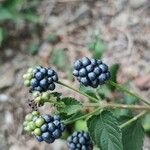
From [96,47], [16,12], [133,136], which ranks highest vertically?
[133,136]

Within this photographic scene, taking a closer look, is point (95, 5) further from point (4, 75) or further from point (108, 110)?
point (108, 110)

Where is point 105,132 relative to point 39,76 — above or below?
below

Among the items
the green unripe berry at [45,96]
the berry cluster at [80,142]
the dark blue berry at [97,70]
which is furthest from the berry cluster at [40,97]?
the berry cluster at [80,142]

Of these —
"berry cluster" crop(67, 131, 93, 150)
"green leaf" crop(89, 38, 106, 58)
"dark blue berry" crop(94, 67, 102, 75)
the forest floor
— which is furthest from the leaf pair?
the forest floor

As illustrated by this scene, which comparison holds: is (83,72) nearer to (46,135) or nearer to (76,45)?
(46,135)

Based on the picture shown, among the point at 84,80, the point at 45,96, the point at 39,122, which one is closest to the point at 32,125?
the point at 39,122

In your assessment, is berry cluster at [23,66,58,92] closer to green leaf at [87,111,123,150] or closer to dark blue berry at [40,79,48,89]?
dark blue berry at [40,79,48,89]

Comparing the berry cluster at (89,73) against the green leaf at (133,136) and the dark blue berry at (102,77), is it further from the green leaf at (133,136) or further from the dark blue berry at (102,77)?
the green leaf at (133,136)
